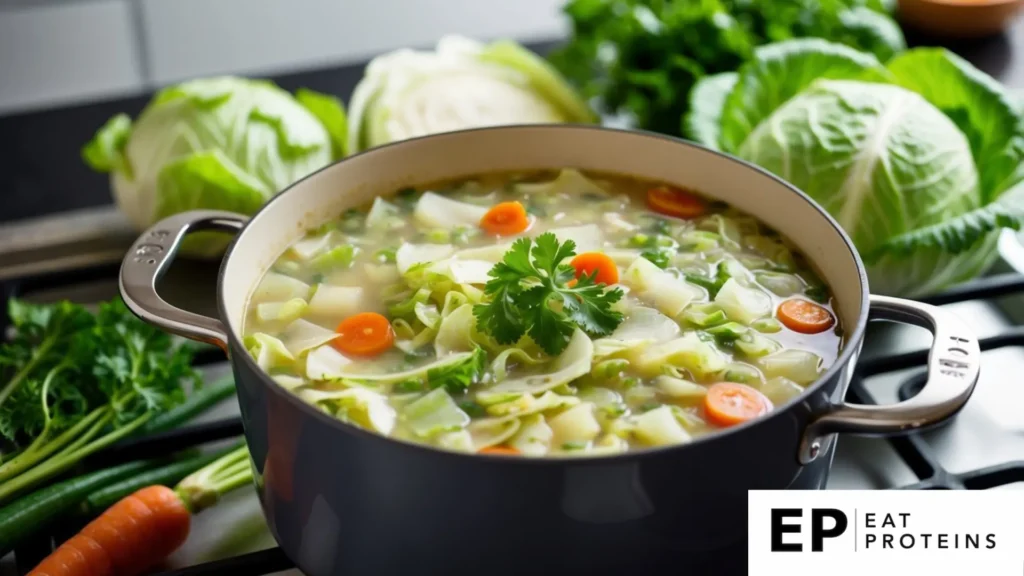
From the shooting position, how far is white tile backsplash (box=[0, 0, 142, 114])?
14.9ft

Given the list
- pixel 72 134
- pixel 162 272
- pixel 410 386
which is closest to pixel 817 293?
pixel 410 386

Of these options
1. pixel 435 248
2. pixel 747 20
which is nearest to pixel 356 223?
pixel 435 248

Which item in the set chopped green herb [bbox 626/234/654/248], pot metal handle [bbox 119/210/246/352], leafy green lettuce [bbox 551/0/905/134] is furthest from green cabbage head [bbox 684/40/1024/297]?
pot metal handle [bbox 119/210/246/352]

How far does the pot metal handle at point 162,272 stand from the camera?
153 centimetres

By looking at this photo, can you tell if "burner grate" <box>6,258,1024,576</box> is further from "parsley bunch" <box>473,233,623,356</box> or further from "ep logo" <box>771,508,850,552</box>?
"parsley bunch" <box>473,233,623,356</box>

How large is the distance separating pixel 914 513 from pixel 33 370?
1.51m

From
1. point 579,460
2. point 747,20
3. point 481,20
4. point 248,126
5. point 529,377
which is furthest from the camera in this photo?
point 481,20

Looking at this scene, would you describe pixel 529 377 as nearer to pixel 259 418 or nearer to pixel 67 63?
pixel 259 418

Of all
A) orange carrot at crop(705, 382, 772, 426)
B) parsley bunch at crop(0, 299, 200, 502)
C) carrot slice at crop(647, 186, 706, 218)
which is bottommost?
parsley bunch at crop(0, 299, 200, 502)

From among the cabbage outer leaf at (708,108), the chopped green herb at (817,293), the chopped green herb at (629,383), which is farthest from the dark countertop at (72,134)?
the chopped green herb at (629,383)

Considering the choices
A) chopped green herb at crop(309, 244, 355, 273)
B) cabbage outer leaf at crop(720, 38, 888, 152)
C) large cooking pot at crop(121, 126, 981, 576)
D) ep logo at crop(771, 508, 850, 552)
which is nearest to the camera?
large cooking pot at crop(121, 126, 981, 576)

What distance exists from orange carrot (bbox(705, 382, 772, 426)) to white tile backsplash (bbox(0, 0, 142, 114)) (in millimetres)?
3645

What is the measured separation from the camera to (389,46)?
4.88 meters

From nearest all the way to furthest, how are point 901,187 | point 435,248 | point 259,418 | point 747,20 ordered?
1. point 259,418
2. point 435,248
3. point 901,187
4. point 747,20
